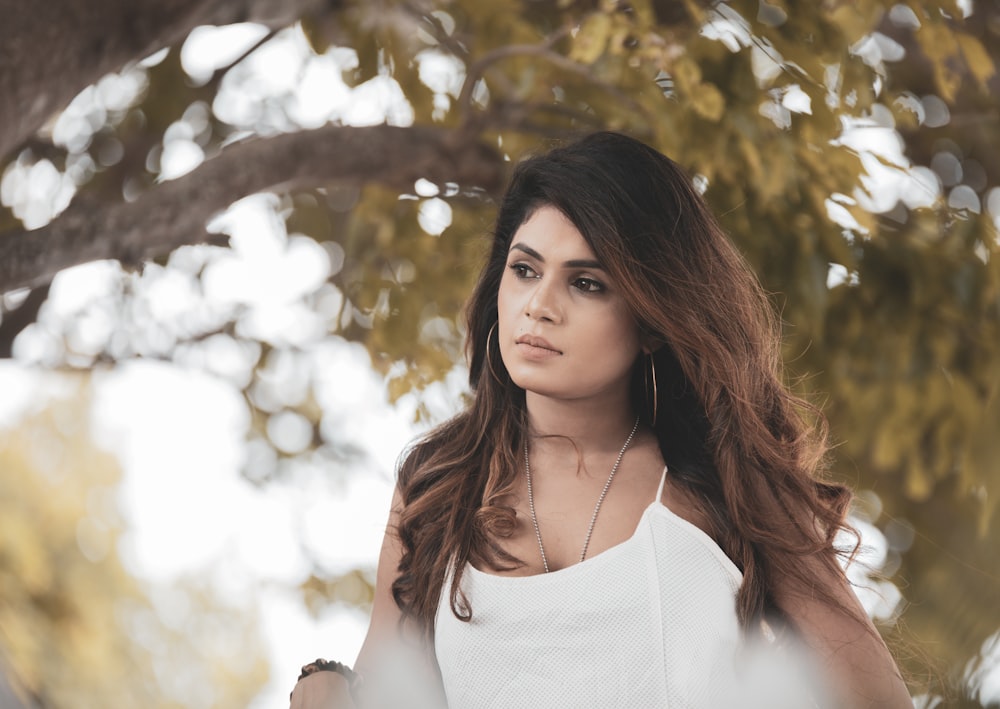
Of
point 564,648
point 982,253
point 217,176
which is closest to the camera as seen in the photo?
point 564,648

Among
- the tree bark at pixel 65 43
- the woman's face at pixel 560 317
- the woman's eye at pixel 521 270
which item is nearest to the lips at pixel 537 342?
the woman's face at pixel 560 317

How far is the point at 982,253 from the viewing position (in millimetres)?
2637

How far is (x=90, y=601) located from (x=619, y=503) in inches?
350

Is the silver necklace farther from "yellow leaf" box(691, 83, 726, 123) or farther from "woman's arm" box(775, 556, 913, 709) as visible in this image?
"yellow leaf" box(691, 83, 726, 123)

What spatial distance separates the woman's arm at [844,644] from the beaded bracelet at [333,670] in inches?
24.4

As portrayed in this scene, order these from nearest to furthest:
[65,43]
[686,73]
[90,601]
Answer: [65,43], [686,73], [90,601]

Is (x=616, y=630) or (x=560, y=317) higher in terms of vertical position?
(x=560, y=317)

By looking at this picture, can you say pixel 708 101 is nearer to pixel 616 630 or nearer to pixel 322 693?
pixel 616 630

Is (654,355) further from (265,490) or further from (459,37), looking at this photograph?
(265,490)

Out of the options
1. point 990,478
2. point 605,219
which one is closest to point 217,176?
point 605,219

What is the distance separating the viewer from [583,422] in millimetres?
1836

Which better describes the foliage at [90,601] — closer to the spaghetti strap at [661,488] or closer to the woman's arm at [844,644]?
the spaghetti strap at [661,488]

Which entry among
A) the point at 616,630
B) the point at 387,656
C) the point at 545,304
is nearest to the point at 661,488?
the point at 616,630

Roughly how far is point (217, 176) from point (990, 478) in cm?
156
